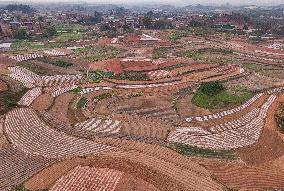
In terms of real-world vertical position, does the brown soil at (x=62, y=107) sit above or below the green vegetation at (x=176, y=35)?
above

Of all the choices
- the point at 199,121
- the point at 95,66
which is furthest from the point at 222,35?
the point at 199,121

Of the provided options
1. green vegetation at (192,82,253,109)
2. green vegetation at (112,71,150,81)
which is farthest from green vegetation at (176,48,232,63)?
green vegetation at (192,82,253,109)

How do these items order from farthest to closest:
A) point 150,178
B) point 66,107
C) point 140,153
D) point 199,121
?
1. point 66,107
2. point 199,121
3. point 140,153
4. point 150,178

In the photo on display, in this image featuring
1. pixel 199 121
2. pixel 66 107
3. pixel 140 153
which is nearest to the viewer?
pixel 140 153

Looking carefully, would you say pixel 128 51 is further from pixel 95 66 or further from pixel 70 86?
pixel 70 86

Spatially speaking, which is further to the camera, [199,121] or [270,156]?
[199,121]

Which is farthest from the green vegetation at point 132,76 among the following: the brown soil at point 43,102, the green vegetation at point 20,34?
the green vegetation at point 20,34

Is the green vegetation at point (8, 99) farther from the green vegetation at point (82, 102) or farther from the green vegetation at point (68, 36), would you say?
the green vegetation at point (68, 36)
